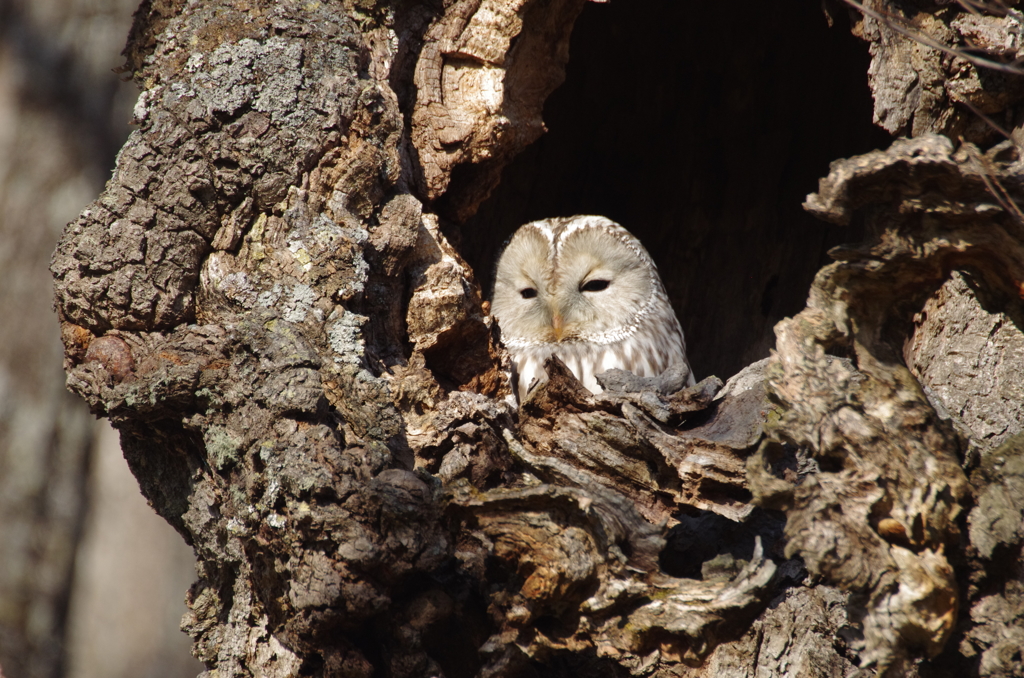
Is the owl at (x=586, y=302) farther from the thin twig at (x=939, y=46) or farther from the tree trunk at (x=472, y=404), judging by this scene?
the thin twig at (x=939, y=46)

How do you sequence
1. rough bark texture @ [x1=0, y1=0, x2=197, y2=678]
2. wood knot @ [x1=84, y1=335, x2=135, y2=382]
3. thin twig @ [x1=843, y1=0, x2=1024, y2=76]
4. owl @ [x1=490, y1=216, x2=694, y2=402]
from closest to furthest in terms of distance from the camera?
thin twig @ [x1=843, y1=0, x2=1024, y2=76] < wood knot @ [x1=84, y1=335, x2=135, y2=382] < owl @ [x1=490, y1=216, x2=694, y2=402] < rough bark texture @ [x1=0, y1=0, x2=197, y2=678]

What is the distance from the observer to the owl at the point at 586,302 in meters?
2.95

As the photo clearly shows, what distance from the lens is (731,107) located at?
3439 millimetres

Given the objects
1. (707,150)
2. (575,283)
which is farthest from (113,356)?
(707,150)

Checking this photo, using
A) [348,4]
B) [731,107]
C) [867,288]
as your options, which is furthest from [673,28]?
[867,288]

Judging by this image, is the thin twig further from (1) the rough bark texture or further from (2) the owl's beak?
(1) the rough bark texture

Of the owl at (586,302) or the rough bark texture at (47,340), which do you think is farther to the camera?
the rough bark texture at (47,340)

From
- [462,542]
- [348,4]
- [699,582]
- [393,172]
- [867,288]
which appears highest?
[348,4]

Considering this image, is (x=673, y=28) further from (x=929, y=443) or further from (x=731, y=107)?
(x=929, y=443)

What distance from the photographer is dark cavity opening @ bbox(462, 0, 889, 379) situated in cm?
318

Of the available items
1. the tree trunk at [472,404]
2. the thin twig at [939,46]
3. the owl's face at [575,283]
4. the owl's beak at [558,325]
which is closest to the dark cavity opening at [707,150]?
the owl's face at [575,283]

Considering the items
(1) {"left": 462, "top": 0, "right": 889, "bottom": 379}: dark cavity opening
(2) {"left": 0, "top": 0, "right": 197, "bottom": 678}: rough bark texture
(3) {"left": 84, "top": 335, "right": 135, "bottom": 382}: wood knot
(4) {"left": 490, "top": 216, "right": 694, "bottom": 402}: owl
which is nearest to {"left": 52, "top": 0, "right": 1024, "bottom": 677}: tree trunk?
(3) {"left": 84, "top": 335, "right": 135, "bottom": 382}: wood knot

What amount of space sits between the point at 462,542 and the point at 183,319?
31.2 inches

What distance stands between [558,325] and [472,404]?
117 cm
